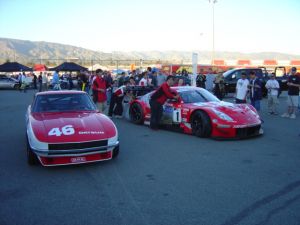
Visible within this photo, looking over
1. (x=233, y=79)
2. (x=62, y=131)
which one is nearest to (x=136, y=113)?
(x=62, y=131)

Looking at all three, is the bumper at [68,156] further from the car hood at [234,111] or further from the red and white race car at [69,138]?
the car hood at [234,111]

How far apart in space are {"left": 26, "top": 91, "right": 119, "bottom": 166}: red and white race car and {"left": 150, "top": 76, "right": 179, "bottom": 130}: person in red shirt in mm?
2849

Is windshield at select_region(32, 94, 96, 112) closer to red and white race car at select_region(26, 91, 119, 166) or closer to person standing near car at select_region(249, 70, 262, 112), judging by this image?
red and white race car at select_region(26, 91, 119, 166)

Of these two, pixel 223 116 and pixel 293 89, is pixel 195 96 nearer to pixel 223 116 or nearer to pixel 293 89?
pixel 223 116

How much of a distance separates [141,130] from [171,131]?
0.85 meters

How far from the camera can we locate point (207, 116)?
8.05 meters

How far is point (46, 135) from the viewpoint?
548 centimetres

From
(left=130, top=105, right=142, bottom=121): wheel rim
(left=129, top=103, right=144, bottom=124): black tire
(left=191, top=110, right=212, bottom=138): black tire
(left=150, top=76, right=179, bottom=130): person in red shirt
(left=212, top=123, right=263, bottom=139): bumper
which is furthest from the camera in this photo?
(left=130, top=105, right=142, bottom=121): wheel rim

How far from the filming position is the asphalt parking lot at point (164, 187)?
12.4ft

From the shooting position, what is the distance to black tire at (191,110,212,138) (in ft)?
26.2

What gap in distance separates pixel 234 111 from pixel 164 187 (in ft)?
12.8

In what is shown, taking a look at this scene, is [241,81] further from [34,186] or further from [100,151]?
Result: [34,186]

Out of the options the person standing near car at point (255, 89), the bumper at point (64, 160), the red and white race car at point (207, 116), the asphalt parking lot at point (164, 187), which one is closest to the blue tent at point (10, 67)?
the person standing near car at point (255, 89)

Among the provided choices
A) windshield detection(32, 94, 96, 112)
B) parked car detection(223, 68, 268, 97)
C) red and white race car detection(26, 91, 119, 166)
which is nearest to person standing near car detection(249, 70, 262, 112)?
windshield detection(32, 94, 96, 112)
